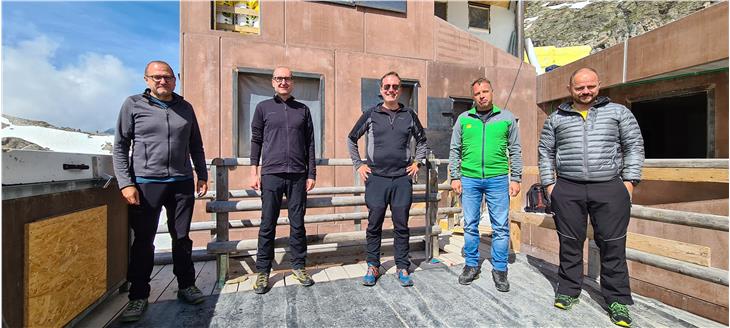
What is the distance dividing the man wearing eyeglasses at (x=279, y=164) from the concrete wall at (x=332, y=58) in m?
1.75

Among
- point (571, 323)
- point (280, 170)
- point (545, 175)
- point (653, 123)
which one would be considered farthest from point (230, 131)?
point (653, 123)

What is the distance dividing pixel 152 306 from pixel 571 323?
143 inches

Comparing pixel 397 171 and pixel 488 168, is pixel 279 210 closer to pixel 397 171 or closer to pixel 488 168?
pixel 397 171

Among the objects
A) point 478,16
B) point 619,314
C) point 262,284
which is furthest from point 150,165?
point 478,16


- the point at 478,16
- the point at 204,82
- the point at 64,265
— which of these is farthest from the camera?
the point at 478,16

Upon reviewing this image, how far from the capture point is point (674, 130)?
11930mm

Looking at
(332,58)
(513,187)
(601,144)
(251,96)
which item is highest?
(332,58)

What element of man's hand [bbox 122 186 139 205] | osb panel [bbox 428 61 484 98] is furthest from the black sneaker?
osb panel [bbox 428 61 484 98]

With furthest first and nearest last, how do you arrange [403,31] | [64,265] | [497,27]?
[497,27], [403,31], [64,265]

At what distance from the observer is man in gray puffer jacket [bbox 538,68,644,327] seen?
2.79 metres

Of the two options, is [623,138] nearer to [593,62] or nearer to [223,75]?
[223,75]

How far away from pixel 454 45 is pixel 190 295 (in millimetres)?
7704

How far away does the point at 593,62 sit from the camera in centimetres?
944

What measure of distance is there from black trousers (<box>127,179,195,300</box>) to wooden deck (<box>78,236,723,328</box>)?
335 millimetres
